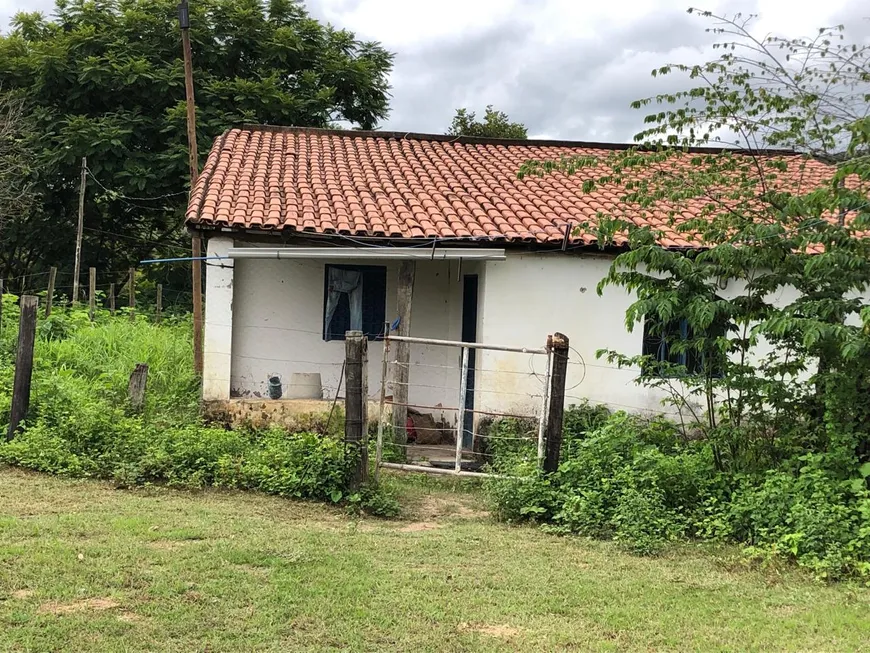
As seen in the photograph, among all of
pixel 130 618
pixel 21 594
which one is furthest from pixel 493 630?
pixel 21 594

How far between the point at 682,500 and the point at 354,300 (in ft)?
18.4

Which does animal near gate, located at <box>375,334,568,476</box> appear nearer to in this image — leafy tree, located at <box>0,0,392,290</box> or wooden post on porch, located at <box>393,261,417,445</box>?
wooden post on porch, located at <box>393,261,417,445</box>

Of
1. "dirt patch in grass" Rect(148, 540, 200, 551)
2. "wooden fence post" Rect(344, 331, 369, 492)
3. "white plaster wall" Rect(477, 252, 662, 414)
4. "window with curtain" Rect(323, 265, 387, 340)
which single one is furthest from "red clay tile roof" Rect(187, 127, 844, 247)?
"dirt patch in grass" Rect(148, 540, 200, 551)

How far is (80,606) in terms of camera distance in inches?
157

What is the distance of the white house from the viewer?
29.9 ft

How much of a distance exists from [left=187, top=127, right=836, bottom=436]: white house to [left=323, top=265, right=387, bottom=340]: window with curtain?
0.02 m

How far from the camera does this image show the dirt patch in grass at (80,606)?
3912 millimetres

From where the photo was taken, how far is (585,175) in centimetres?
1232

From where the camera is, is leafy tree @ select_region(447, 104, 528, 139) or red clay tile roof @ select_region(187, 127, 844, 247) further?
leafy tree @ select_region(447, 104, 528, 139)

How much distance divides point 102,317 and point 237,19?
369 inches

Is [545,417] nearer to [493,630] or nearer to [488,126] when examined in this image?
[493,630]

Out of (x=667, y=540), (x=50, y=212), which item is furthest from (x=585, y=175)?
(x=50, y=212)

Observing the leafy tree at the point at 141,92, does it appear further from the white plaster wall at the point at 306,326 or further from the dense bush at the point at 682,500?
the dense bush at the point at 682,500

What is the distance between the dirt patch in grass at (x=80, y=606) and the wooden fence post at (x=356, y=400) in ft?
8.24
